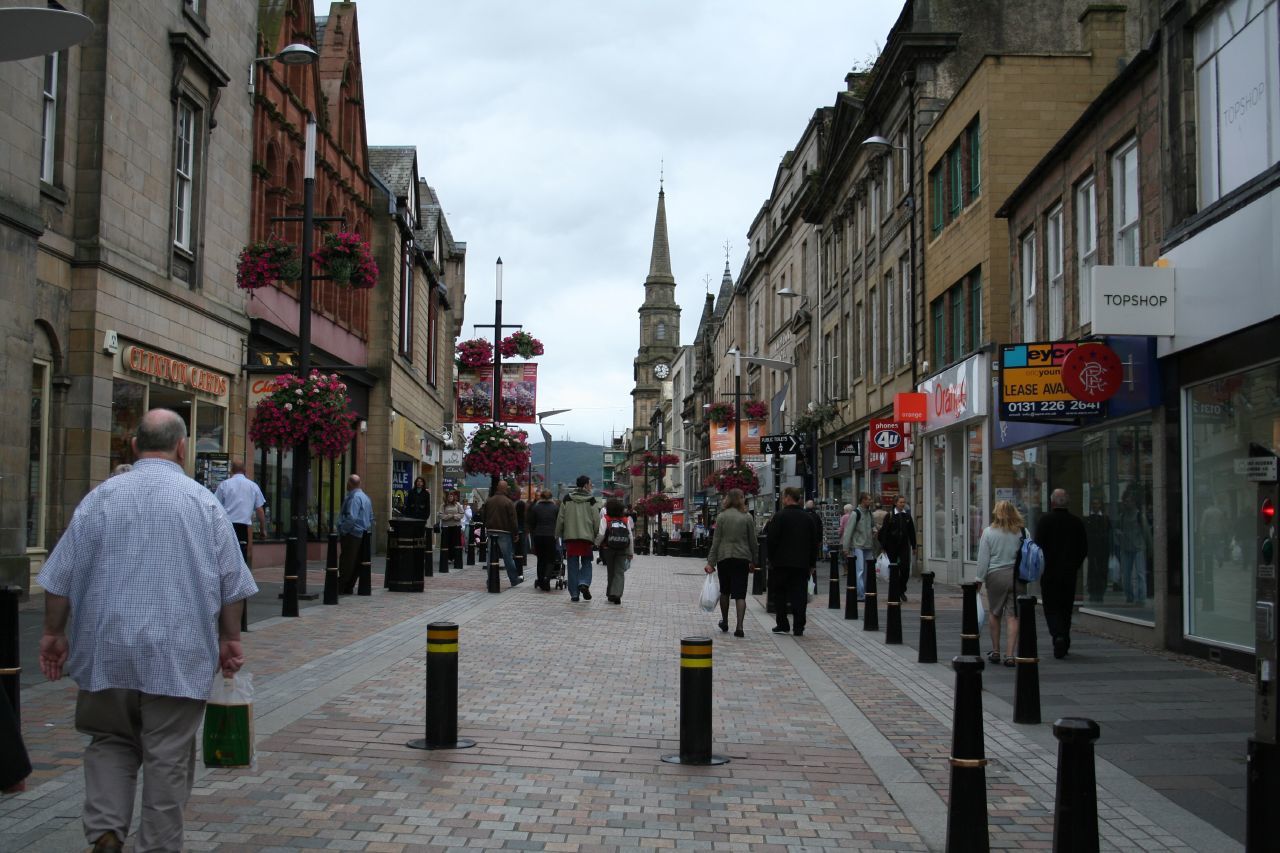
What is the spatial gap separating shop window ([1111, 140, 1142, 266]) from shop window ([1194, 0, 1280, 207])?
2.64 metres

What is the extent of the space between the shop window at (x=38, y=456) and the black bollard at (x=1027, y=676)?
13.0m

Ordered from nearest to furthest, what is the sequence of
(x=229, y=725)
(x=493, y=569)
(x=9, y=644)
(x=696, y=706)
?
(x=229, y=725) < (x=9, y=644) < (x=696, y=706) < (x=493, y=569)

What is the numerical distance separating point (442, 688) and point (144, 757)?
10.2ft

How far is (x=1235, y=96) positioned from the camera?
41.1 ft

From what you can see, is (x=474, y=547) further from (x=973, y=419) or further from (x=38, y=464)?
(x=38, y=464)

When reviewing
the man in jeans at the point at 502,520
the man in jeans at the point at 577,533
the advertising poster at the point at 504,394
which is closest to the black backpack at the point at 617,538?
the man in jeans at the point at 577,533

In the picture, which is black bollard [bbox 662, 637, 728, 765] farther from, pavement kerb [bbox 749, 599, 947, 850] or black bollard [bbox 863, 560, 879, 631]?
black bollard [bbox 863, 560, 879, 631]

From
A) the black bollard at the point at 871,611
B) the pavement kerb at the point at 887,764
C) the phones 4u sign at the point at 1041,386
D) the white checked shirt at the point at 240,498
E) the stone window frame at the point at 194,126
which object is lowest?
the pavement kerb at the point at 887,764

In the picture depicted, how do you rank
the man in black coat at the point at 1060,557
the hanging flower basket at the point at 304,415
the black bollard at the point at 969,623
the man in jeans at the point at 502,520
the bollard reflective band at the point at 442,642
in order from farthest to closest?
the man in jeans at the point at 502,520, the hanging flower basket at the point at 304,415, the man in black coat at the point at 1060,557, the black bollard at the point at 969,623, the bollard reflective band at the point at 442,642

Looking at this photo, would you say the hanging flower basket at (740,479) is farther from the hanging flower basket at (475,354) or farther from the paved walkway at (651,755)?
the paved walkway at (651,755)

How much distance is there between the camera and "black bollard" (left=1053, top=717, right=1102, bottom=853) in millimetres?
4848

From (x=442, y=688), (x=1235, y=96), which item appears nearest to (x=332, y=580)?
(x=442, y=688)

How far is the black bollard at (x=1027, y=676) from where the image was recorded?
30.1ft

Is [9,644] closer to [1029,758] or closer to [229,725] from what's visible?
[229,725]
